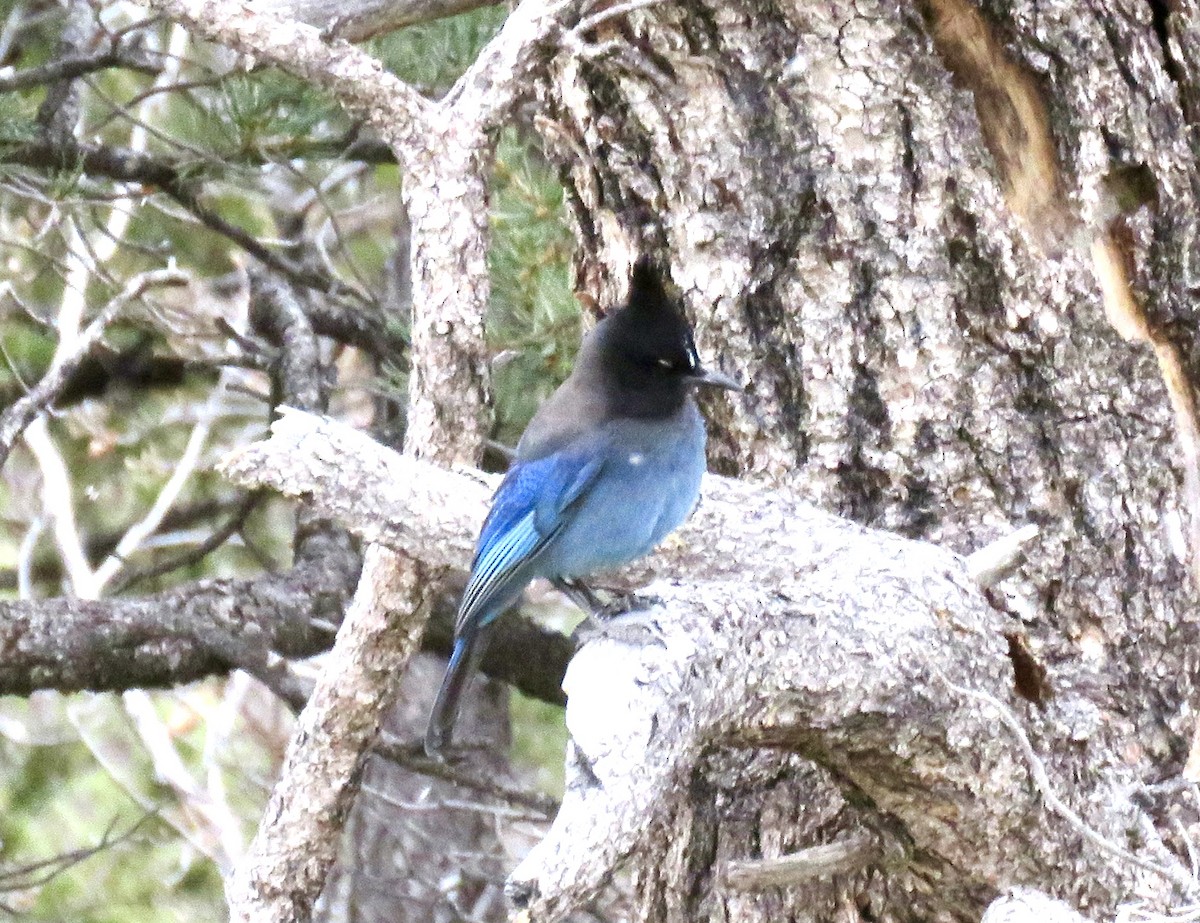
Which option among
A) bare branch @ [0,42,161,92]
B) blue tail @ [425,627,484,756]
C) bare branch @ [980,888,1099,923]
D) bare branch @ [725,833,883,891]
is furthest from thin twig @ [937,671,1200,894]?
bare branch @ [0,42,161,92]

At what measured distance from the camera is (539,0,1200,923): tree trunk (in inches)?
101

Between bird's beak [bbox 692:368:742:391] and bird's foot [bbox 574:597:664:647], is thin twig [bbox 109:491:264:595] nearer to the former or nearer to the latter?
bird's beak [bbox 692:368:742:391]

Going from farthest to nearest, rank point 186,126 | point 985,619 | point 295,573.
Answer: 1. point 186,126
2. point 295,573
3. point 985,619

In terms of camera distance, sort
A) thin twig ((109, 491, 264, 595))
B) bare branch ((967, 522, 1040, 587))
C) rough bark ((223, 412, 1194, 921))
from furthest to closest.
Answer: thin twig ((109, 491, 264, 595)) < bare branch ((967, 522, 1040, 587)) < rough bark ((223, 412, 1194, 921))

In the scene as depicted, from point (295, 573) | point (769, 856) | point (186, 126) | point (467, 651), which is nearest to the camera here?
point (769, 856)

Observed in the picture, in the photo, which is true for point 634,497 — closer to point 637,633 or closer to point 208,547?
point 637,633

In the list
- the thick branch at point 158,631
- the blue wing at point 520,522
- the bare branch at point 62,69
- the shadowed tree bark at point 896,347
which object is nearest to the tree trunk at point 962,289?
the shadowed tree bark at point 896,347

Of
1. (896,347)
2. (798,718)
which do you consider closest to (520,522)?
(896,347)

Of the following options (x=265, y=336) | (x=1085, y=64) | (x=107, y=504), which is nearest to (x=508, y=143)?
(x=265, y=336)

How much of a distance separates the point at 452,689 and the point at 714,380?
657mm

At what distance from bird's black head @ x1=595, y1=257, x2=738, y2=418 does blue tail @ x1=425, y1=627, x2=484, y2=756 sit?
444 mm

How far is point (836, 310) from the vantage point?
260 cm

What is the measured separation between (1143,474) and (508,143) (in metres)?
1.66

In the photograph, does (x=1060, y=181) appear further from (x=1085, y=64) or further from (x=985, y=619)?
(x=985, y=619)
